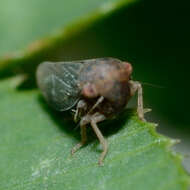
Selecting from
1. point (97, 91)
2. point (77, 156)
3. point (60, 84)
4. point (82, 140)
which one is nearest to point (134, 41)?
point (60, 84)

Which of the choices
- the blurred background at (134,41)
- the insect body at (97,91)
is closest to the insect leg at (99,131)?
the insect body at (97,91)

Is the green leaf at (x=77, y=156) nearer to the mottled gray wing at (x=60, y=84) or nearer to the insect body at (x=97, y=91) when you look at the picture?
the insect body at (x=97, y=91)

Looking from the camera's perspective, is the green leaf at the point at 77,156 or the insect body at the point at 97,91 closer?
the green leaf at the point at 77,156

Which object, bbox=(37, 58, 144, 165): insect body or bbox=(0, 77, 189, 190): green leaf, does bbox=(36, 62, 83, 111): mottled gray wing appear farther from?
bbox=(0, 77, 189, 190): green leaf

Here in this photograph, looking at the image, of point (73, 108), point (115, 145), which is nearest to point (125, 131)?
point (115, 145)

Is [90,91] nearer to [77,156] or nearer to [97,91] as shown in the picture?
[97,91]

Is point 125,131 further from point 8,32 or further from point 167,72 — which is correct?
point 8,32

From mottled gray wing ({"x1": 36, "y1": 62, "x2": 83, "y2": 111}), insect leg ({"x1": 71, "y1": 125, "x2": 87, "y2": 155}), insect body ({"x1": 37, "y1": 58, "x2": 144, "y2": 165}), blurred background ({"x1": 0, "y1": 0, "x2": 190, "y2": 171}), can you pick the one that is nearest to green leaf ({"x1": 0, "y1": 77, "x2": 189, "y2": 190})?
insect leg ({"x1": 71, "y1": 125, "x2": 87, "y2": 155})
